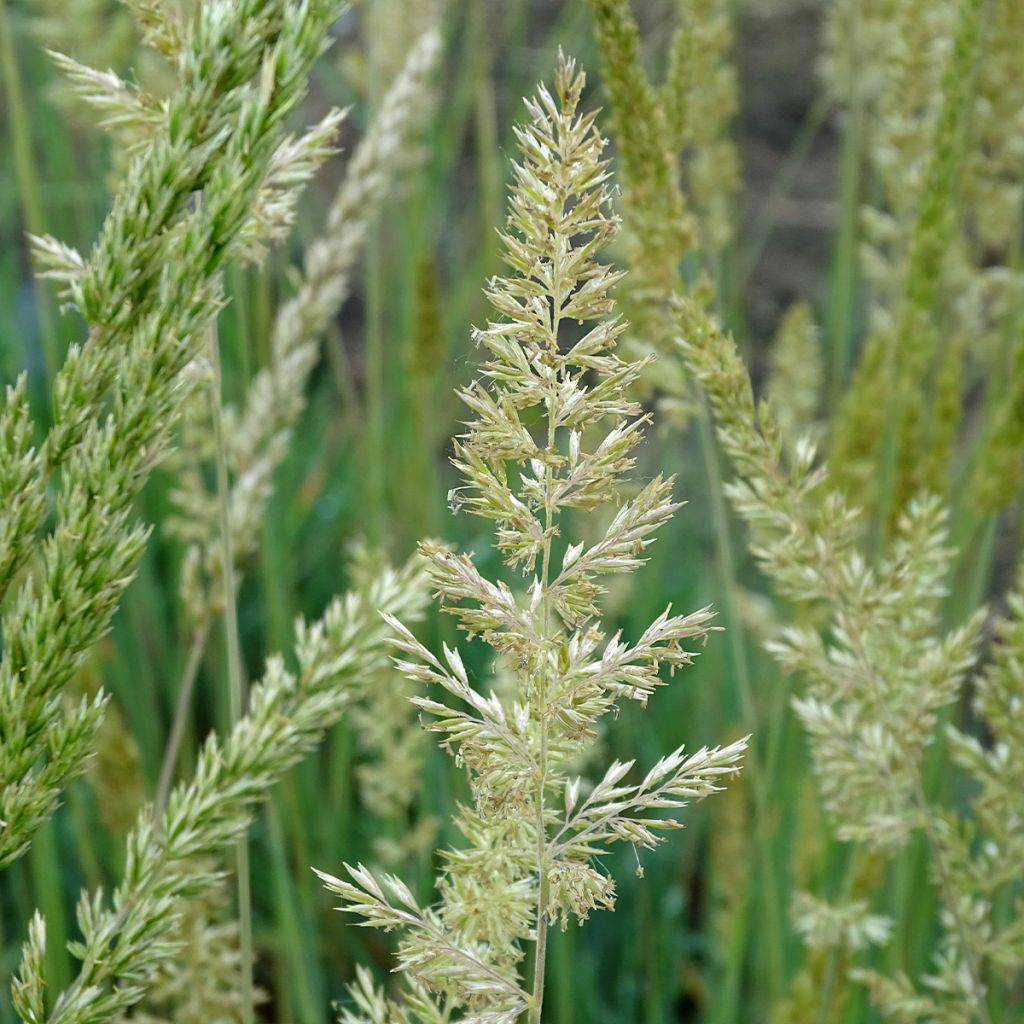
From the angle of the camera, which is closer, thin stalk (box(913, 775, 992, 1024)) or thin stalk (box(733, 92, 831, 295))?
thin stalk (box(913, 775, 992, 1024))

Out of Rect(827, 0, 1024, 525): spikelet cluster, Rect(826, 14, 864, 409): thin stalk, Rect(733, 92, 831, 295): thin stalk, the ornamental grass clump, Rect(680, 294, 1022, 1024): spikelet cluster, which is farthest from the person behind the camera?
Rect(733, 92, 831, 295): thin stalk

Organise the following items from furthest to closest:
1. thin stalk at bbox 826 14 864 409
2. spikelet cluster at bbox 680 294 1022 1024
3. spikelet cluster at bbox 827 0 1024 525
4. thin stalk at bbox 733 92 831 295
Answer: thin stalk at bbox 733 92 831 295
thin stalk at bbox 826 14 864 409
spikelet cluster at bbox 827 0 1024 525
spikelet cluster at bbox 680 294 1022 1024

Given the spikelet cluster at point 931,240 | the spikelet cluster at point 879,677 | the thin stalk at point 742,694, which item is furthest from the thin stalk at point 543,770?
the spikelet cluster at point 931,240

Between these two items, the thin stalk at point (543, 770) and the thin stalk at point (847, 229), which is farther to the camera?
the thin stalk at point (847, 229)

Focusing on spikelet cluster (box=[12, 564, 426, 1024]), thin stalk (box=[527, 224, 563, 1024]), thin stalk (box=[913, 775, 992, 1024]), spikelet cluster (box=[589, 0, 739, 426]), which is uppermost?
spikelet cluster (box=[589, 0, 739, 426])

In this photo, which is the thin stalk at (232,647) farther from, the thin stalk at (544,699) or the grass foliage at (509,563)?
the thin stalk at (544,699)

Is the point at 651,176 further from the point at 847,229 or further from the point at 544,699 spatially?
the point at 847,229

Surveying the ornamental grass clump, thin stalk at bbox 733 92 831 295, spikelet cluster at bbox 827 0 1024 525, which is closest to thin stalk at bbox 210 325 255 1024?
the ornamental grass clump

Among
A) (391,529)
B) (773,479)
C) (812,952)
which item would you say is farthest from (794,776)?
(773,479)

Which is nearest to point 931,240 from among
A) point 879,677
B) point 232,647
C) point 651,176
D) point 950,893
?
point 651,176

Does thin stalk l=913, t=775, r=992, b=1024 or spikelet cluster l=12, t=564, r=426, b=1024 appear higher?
spikelet cluster l=12, t=564, r=426, b=1024

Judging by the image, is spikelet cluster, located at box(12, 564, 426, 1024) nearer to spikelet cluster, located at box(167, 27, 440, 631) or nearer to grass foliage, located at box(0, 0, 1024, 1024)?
grass foliage, located at box(0, 0, 1024, 1024)

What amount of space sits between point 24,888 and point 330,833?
34 cm

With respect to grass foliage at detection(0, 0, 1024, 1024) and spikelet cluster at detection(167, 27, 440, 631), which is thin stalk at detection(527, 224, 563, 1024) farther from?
spikelet cluster at detection(167, 27, 440, 631)
